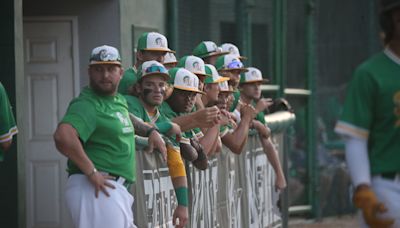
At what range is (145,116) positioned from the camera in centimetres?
770

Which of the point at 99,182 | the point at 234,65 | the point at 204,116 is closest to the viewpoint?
the point at 99,182

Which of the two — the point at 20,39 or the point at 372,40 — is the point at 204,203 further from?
the point at 372,40

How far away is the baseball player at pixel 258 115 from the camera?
35.7ft

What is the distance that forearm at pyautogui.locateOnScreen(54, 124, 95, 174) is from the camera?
6.58 meters

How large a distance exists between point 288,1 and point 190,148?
8.59 m

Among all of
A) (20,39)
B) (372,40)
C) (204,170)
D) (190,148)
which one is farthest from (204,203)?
(372,40)

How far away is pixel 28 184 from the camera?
1134 cm

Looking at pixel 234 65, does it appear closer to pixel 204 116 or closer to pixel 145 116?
pixel 204 116

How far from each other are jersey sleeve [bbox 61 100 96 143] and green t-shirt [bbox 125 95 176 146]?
85 cm

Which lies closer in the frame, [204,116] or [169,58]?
[204,116]

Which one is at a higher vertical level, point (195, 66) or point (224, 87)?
point (195, 66)

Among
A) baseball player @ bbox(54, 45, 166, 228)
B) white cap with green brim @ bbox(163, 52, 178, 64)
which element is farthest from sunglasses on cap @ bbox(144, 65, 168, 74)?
white cap with green brim @ bbox(163, 52, 178, 64)

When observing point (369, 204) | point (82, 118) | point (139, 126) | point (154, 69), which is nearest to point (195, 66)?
point (154, 69)

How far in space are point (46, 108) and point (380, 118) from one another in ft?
21.6
